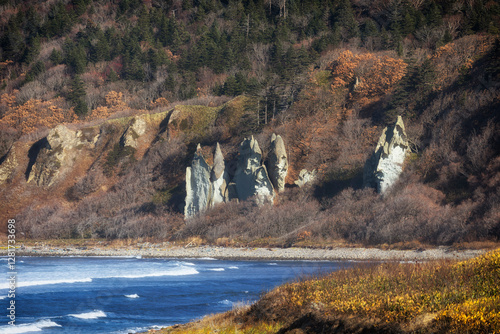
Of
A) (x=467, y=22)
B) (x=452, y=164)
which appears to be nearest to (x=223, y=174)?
(x=452, y=164)

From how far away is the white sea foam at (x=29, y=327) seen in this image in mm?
19406

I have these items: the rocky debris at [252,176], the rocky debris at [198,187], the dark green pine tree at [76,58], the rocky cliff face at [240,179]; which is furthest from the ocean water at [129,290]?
the dark green pine tree at [76,58]

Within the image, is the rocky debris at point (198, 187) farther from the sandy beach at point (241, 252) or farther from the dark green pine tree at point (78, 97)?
the dark green pine tree at point (78, 97)

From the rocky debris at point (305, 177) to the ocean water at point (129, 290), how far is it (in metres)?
14.3

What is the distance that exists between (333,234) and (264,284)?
17023 millimetres

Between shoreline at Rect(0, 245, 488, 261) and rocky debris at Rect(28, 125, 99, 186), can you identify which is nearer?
shoreline at Rect(0, 245, 488, 261)

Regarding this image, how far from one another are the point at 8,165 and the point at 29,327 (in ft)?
181

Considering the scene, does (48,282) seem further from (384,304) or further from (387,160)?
(387,160)

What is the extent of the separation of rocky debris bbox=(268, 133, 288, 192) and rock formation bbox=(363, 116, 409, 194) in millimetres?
8790

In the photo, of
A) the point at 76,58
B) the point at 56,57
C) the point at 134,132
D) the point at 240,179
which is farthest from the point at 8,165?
the point at 56,57

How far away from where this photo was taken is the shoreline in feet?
121

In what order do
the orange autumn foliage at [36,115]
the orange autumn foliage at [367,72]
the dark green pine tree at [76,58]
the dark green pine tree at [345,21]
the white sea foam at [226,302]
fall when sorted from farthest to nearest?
the dark green pine tree at [76,58], the dark green pine tree at [345,21], the orange autumn foliage at [36,115], the orange autumn foliage at [367,72], the white sea foam at [226,302]

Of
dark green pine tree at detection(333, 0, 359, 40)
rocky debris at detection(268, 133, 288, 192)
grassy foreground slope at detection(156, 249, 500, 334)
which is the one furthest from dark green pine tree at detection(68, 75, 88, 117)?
grassy foreground slope at detection(156, 249, 500, 334)

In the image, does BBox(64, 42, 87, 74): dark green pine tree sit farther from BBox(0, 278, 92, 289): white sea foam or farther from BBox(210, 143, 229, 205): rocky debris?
BBox(0, 278, 92, 289): white sea foam
